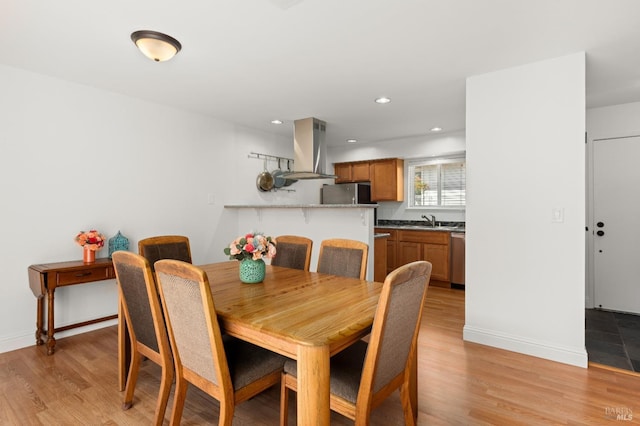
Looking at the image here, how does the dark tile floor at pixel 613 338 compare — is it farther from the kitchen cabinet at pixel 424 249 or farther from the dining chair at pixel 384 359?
the dining chair at pixel 384 359

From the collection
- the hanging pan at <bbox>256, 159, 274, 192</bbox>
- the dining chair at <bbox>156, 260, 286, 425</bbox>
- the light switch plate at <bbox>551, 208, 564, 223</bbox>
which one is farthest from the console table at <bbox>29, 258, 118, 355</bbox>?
the light switch plate at <bbox>551, 208, 564, 223</bbox>

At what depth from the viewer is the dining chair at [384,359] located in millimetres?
1254

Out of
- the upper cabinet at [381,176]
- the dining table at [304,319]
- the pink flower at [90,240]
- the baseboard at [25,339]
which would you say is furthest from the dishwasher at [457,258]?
the baseboard at [25,339]

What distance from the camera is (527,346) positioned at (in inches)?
105

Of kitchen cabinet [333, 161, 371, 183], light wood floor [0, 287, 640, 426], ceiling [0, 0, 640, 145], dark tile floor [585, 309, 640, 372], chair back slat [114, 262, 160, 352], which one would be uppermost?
ceiling [0, 0, 640, 145]

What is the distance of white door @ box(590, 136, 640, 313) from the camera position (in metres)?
3.59

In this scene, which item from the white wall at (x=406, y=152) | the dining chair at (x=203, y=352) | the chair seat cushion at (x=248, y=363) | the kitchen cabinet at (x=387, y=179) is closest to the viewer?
the dining chair at (x=203, y=352)

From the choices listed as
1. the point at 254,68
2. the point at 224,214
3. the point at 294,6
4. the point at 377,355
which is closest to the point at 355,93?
the point at 254,68

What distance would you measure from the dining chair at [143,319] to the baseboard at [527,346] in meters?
2.44

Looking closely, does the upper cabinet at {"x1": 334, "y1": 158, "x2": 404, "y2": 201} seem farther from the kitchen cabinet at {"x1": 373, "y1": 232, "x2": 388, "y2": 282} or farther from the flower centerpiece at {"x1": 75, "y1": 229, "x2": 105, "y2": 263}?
the flower centerpiece at {"x1": 75, "y1": 229, "x2": 105, "y2": 263}

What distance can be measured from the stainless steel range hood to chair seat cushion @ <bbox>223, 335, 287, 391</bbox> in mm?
2877

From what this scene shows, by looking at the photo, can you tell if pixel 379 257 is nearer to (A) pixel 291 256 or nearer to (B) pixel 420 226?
(B) pixel 420 226

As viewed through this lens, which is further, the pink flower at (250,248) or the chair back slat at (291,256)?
A: the chair back slat at (291,256)

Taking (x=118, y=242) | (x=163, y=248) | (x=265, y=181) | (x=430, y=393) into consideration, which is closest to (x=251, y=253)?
(x=163, y=248)
